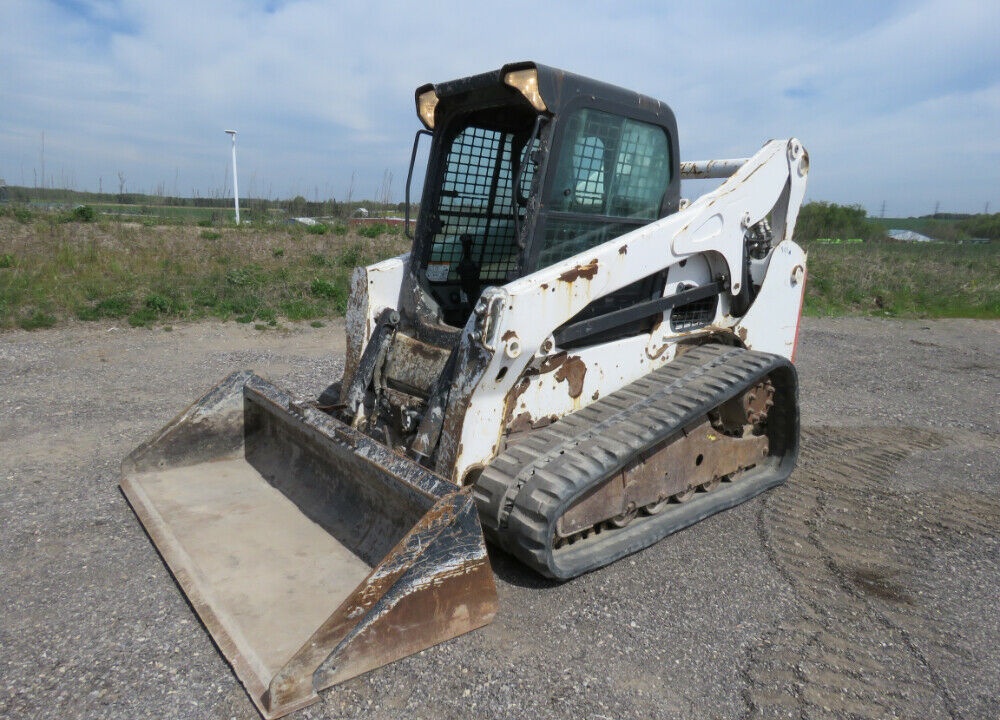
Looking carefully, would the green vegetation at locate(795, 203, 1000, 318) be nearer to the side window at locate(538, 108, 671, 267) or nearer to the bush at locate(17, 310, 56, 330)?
the side window at locate(538, 108, 671, 267)

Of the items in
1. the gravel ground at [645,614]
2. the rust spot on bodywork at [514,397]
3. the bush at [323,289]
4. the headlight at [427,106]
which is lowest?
the gravel ground at [645,614]

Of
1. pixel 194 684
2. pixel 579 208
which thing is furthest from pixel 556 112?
pixel 194 684

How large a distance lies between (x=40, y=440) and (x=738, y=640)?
450cm

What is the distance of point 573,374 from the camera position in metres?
3.63

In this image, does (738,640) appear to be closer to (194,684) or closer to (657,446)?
(657,446)

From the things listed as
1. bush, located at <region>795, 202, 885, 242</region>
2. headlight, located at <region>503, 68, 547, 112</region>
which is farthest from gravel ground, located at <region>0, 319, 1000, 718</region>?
bush, located at <region>795, 202, 885, 242</region>

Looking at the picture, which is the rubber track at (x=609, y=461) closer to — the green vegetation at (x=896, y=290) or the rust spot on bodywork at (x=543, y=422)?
the rust spot on bodywork at (x=543, y=422)

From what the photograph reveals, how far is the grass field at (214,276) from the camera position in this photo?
9.41m

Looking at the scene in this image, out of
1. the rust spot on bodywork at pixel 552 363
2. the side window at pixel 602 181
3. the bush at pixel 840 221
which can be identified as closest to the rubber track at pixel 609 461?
the rust spot on bodywork at pixel 552 363

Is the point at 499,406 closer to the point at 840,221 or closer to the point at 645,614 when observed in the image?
the point at 645,614

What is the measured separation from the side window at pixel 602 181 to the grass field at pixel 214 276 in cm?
→ 663

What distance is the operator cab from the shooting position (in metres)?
3.44

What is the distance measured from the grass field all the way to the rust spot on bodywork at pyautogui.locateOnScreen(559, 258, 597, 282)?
695cm

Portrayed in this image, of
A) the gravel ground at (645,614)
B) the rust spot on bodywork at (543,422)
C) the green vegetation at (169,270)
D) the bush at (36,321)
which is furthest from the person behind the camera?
the green vegetation at (169,270)
